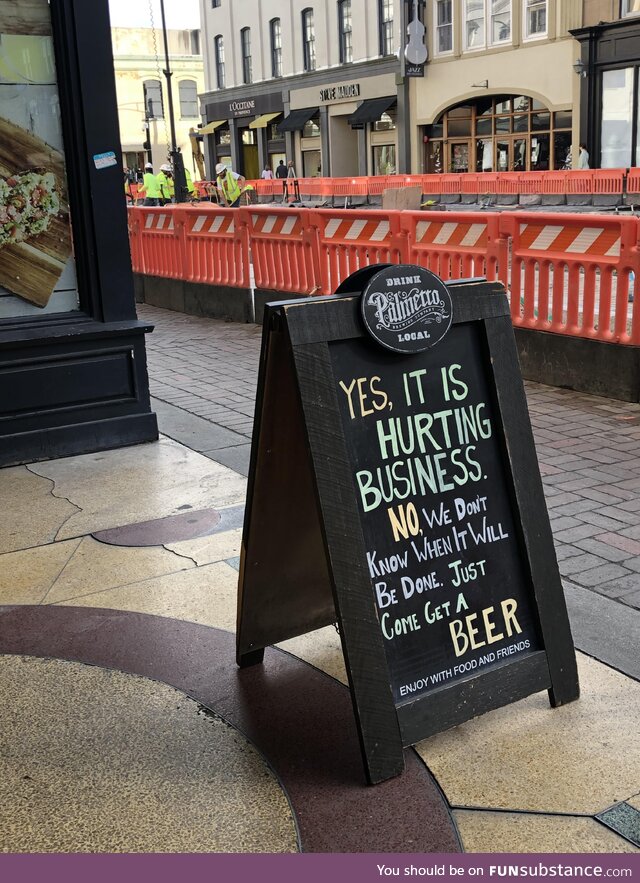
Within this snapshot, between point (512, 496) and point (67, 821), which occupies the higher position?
point (512, 496)

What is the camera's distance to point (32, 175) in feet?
20.3

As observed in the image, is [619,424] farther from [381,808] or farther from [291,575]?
[381,808]

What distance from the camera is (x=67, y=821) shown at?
2.67 meters

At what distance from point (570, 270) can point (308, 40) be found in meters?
43.5

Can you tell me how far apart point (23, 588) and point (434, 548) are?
2141mm

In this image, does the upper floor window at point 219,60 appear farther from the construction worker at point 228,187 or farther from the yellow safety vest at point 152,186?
the construction worker at point 228,187

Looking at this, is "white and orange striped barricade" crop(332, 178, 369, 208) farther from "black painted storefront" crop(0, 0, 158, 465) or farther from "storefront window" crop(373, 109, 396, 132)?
"black painted storefront" crop(0, 0, 158, 465)

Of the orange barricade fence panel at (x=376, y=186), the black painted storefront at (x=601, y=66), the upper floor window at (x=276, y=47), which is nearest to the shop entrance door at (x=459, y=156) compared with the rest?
the orange barricade fence panel at (x=376, y=186)

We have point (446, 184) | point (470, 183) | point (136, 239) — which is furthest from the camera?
point (446, 184)

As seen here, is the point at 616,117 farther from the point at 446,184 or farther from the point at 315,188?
the point at 315,188

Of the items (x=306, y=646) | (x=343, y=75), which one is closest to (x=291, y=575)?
(x=306, y=646)

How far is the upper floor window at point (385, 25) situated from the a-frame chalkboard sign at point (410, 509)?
41461 millimetres

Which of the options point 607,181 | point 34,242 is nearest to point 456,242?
point 34,242

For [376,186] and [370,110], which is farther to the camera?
[370,110]
